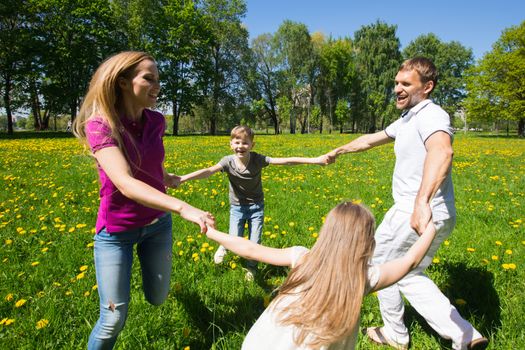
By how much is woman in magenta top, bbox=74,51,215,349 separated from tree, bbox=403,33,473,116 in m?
64.0

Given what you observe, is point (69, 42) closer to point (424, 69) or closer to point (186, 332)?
point (186, 332)

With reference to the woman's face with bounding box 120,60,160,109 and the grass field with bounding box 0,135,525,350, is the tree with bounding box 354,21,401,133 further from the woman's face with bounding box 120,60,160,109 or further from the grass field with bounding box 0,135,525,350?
the woman's face with bounding box 120,60,160,109

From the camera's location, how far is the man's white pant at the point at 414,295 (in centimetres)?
242

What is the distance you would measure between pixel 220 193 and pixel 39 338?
4.45 m

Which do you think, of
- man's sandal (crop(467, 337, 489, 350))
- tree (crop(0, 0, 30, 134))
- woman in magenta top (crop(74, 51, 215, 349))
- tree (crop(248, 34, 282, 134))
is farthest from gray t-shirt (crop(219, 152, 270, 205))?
tree (crop(248, 34, 282, 134))

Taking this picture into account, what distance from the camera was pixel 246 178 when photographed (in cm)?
387

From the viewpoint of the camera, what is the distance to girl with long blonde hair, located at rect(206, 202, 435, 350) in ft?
5.45

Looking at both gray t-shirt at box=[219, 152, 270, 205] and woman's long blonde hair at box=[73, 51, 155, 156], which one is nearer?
woman's long blonde hair at box=[73, 51, 155, 156]

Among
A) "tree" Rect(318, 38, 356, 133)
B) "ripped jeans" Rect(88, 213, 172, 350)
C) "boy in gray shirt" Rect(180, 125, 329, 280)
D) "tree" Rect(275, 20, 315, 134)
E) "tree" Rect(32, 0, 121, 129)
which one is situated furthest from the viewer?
"tree" Rect(318, 38, 356, 133)

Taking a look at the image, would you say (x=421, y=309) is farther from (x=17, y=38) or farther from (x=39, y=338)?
(x=17, y=38)

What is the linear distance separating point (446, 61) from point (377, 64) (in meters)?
19.1

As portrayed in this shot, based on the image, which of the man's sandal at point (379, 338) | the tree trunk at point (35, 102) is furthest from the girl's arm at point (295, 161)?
the tree trunk at point (35, 102)

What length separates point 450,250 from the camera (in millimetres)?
4137

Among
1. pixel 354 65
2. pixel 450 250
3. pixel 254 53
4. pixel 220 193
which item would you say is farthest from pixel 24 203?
pixel 354 65
